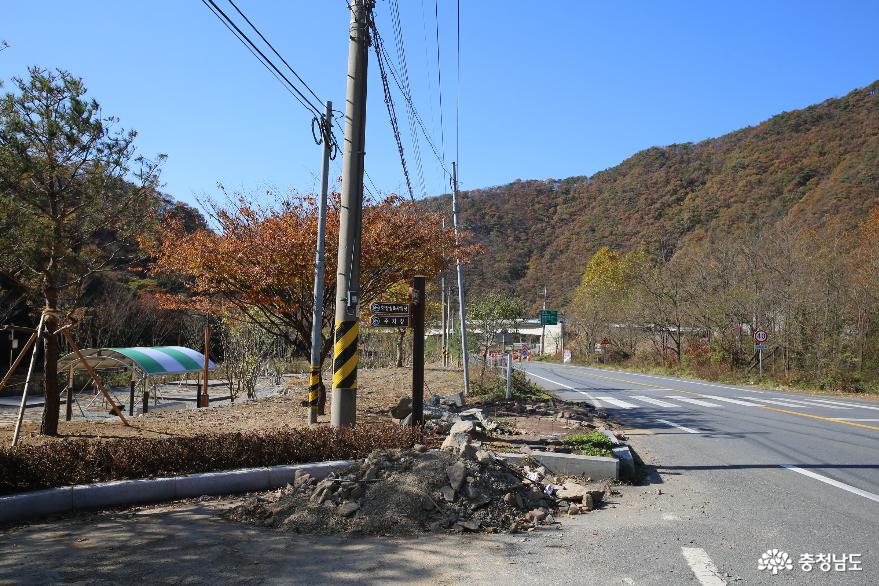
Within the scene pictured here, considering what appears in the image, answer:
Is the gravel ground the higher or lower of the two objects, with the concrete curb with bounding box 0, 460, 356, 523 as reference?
→ higher

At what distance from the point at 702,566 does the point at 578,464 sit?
3.35 meters

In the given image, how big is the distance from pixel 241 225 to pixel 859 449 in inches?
485

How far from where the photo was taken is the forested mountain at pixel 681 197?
61250mm

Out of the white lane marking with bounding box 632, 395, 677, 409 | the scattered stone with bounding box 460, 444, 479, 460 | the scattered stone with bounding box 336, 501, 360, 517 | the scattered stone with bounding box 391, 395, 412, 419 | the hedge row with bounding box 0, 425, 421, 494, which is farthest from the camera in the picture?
the white lane marking with bounding box 632, 395, 677, 409

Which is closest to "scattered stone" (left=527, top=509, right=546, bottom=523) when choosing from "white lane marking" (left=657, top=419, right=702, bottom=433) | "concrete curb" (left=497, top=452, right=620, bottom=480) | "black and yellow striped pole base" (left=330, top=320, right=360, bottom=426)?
"concrete curb" (left=497, top=452, right=620, bottom=480)

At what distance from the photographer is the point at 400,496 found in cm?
654

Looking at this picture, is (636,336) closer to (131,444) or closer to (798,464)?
(798,464)

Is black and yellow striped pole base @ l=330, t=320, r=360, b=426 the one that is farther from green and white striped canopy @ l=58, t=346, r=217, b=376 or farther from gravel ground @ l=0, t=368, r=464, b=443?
green and white striped canopy @ l=58, t=346, r=217, b=376

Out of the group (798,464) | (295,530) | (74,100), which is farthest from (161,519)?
(798,464)

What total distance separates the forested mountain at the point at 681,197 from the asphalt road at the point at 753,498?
42.6 metres

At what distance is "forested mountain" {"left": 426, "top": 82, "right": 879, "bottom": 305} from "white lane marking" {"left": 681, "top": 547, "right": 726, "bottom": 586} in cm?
4991

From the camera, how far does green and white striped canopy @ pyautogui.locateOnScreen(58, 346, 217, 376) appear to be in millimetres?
17594

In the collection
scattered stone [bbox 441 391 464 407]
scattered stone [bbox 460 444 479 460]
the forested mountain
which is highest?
the forested mountain

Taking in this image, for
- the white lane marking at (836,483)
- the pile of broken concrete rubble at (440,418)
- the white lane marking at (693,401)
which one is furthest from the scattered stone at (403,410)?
the white lane marking at (693,401)
